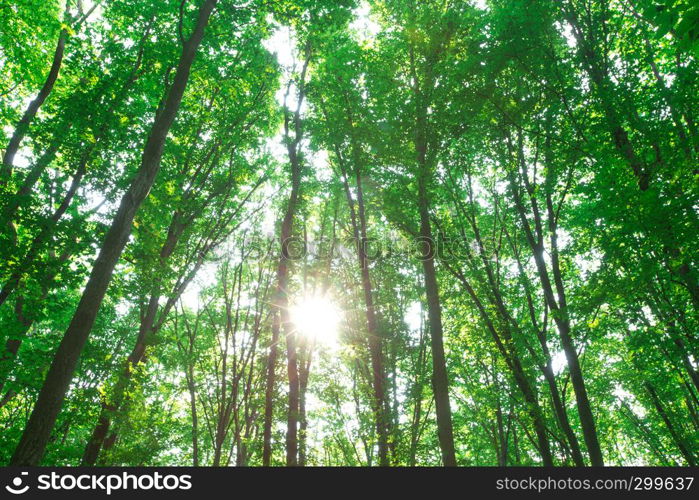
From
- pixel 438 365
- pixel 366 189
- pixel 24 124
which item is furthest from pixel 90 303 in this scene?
pixel 366 189

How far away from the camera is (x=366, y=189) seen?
1375cm

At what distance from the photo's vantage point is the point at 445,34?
9602mm

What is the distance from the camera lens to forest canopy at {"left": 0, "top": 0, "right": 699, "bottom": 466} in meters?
6.67

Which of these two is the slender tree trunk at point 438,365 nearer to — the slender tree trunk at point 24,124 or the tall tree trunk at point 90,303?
the tall tree trunk at point 90,303

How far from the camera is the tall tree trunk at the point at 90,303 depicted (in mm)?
4190

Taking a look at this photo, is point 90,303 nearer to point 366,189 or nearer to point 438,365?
point 438,365

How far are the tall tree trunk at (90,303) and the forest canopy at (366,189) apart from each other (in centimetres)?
3

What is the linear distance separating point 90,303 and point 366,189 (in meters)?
10.4

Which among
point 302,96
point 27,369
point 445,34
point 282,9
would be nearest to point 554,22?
point 445,34

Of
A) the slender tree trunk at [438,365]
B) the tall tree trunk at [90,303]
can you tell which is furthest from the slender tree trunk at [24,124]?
the slender tree trunk at [438,365]

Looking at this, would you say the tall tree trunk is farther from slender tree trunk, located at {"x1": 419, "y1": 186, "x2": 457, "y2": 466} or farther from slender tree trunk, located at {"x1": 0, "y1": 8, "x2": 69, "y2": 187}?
slender tree trunk, located at {"x1": 419, "y1": 186, "x2": 457, "y2": 466}

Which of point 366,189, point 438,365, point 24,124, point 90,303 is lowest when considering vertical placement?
point 438,365
